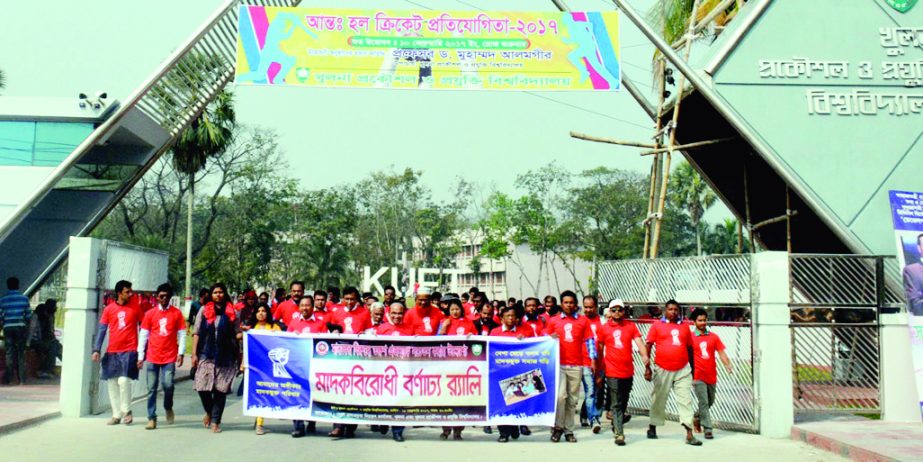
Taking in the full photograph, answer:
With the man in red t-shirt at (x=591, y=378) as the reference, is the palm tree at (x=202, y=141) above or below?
above

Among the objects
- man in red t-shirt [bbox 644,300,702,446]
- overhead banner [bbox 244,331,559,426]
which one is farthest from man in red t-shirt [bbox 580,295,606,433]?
man in red t-shirt [bbox 644,300,702,446]

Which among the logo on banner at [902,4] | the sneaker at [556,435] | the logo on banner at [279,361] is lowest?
the sneaker at [556,435]

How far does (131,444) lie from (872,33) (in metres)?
14.4

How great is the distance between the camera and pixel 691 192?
208ft

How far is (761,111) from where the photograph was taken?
54.6 ft

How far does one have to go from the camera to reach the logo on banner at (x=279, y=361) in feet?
38.7

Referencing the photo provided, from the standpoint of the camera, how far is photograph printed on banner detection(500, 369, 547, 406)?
11.8 metres

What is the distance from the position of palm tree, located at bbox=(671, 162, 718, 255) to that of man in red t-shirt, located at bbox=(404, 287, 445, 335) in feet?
169

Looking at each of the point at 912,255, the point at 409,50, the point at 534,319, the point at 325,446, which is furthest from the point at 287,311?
the point at 912,255

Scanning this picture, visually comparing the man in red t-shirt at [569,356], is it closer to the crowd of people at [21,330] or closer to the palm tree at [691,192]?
the crowd of people at [21,330]

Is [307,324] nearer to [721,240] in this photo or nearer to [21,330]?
[21,330]

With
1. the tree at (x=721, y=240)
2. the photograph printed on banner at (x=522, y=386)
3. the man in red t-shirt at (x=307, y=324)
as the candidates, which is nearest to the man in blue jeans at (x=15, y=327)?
the man in red t-shirt at (x=307, y=324)

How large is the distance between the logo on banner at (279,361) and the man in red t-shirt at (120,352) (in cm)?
207

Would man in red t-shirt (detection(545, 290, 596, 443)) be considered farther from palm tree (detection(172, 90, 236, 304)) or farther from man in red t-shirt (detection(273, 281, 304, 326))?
palm tree (detection(172, 90, 236, 304))
